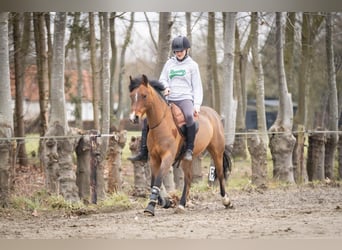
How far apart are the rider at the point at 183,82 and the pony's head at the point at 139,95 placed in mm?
378

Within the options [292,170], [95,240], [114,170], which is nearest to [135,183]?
[114,170]

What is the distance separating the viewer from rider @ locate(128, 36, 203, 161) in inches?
240

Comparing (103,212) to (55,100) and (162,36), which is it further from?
(162,36)

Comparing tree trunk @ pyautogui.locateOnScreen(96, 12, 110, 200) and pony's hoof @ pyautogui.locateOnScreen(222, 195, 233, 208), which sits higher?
tree trunk @ pyautogui.locateOnScreen(96, 12, 110, 200)

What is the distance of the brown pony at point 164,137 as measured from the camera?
575cm

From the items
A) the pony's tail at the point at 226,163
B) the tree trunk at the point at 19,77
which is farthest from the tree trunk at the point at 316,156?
the tree trunk at the point at 19,77

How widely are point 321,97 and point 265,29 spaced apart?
1.18 meters

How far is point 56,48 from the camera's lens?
684 cm

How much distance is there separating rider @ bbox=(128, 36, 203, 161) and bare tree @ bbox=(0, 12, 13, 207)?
125 cm

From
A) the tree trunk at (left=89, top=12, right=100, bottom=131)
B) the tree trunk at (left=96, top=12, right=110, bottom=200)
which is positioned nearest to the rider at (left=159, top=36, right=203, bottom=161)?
the tree trunk at (left=96, top=12, right=110, bottom=200)

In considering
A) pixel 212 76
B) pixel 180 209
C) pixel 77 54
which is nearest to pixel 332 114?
pixel 212 76

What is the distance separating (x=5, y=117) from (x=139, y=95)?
1555 millimetres

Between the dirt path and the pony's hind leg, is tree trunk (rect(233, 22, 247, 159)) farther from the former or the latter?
the dirt path

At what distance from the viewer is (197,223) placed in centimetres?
592
